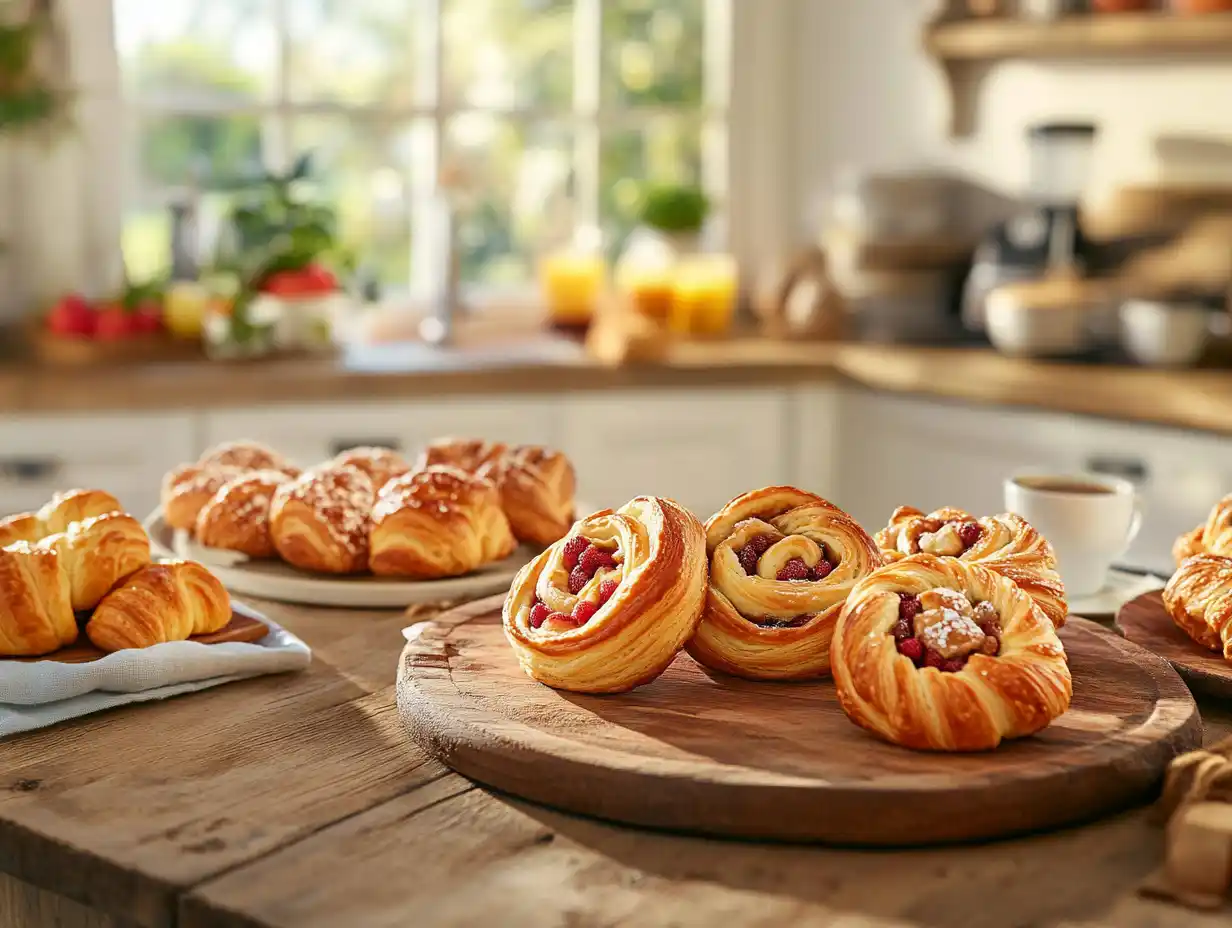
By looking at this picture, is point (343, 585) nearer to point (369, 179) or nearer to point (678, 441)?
point (678, 441)

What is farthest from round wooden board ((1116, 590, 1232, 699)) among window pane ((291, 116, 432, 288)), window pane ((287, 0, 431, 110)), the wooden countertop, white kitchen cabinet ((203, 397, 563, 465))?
window pane ((287, 0, 431, 110))

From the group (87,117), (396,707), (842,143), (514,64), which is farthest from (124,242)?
(396,707)

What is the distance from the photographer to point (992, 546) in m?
1.15

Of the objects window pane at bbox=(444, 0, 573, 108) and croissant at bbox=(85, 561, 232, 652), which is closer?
croissant at bbox=(85, 561, 232, 652)

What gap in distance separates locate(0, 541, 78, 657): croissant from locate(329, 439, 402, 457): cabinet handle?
5.80ft

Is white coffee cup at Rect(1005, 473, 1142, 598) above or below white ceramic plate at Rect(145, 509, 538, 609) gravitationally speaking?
above

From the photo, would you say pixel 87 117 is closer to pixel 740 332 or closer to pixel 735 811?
pixel 740 332

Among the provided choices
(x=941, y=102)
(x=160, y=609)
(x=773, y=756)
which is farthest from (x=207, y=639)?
(x=941, y=102)

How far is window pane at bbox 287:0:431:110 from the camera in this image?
351 cm

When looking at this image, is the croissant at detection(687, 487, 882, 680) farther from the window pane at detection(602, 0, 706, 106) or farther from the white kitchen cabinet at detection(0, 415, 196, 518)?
the window pane at detection(602, 0, 706, 106)

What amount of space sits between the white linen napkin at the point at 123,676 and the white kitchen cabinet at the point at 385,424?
5.44 ft

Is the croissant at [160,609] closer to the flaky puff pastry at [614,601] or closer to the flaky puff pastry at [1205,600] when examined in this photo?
the flaky puff pastry at [614,601]

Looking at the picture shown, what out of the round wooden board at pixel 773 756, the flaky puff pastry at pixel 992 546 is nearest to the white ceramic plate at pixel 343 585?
the round wooden board at pixel 773 756

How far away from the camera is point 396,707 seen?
111 centimetres
